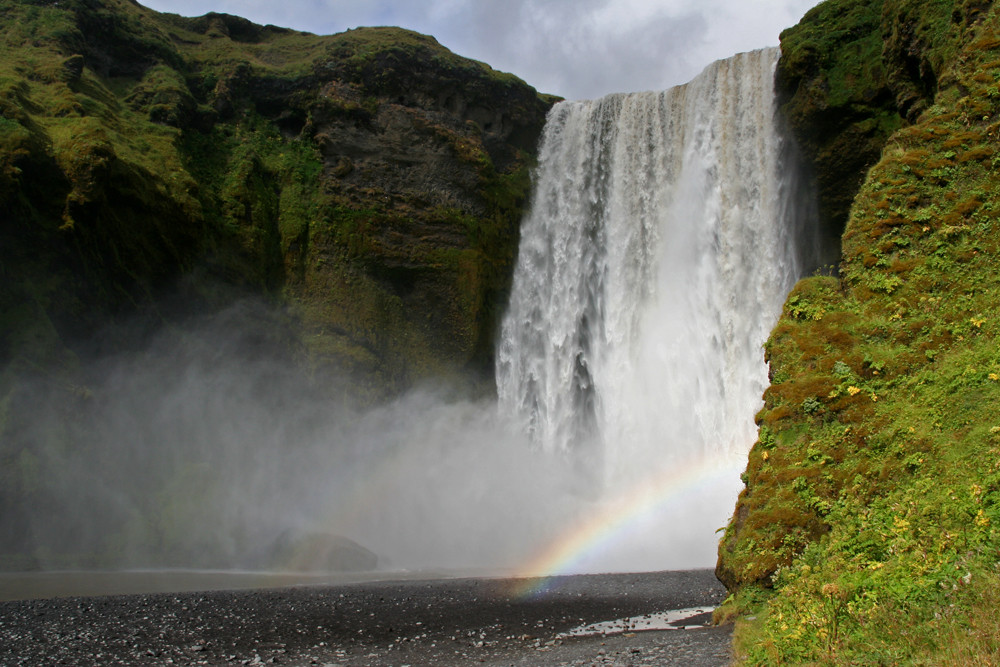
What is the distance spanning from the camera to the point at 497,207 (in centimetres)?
3647

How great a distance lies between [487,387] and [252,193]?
14.2 meters

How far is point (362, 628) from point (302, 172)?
1069 inches

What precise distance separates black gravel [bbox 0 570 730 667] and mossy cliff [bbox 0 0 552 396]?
48.0 ft

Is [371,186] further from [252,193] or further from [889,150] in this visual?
[889,150]

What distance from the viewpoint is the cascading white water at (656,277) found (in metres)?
28.7

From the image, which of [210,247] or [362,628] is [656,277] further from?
[362,628]

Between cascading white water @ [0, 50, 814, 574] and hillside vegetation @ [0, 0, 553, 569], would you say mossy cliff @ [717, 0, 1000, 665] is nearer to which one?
cascading white water @ [0, 50, 814, 574]

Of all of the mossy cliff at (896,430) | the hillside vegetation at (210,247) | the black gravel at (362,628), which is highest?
the hillside vegetation at (210,247)

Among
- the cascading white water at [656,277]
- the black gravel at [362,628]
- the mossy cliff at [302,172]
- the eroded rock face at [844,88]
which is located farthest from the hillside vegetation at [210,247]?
the eroded rock face at [844,88]

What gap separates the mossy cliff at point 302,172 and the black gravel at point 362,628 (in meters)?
14.6

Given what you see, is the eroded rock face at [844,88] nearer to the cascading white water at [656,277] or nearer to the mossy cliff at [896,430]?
the cascading white water at [656,277]

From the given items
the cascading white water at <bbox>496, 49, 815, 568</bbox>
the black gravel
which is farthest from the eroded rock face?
the black gravel

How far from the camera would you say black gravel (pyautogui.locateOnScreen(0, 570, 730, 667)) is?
9648mm

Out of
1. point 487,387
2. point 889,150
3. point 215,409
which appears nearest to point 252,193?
point 215,409
